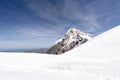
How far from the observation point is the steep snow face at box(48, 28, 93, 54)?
127 metres

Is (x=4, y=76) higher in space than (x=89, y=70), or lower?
lower

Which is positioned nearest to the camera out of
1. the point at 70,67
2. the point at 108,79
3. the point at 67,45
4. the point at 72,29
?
the point at 108,79

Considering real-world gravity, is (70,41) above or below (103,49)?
above

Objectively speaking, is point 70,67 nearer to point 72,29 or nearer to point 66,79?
point 66,79

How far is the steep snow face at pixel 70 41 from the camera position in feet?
417

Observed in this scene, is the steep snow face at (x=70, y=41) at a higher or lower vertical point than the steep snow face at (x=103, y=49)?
higher

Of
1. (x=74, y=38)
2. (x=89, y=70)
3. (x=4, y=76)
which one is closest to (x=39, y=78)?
(x=4, y=76)

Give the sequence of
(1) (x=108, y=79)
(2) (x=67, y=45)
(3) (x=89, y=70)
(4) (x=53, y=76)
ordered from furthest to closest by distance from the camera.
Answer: (2) (x=67, y=45), (3) (x=89, y=70), (4) (x=53, y=76), (1) (x=108, y=79)

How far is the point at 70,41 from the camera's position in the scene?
458 feet

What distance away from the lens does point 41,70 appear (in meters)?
6.85

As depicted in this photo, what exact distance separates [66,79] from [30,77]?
1565 millimetres

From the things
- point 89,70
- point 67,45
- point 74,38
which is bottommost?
point 89,70

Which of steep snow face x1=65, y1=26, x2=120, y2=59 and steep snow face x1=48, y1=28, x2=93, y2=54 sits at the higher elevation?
steep snow face x1=48, y1=28, x2=93, y2=54

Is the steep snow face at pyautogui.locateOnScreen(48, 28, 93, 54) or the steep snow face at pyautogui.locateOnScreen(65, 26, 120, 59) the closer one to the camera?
the steep snow face at pyautogui.locateOnScreen(65, 26, 120, 59)
